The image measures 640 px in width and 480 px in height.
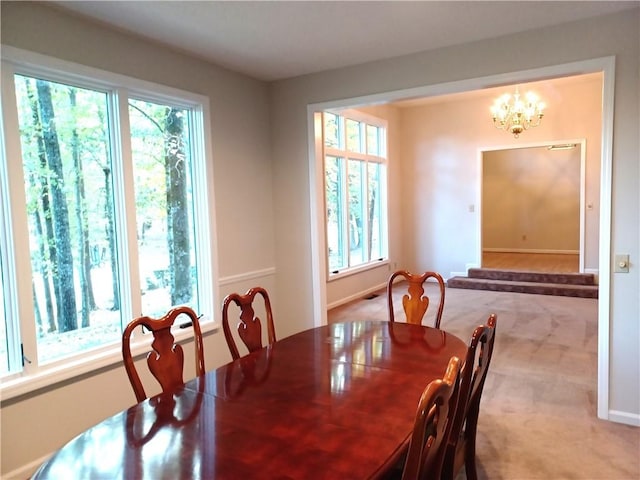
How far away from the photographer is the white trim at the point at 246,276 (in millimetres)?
3744

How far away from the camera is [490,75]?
124 inches

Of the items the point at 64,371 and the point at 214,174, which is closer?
the point at 64,371

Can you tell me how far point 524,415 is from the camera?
2.95 metres

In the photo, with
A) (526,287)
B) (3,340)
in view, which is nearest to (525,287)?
(526,287)

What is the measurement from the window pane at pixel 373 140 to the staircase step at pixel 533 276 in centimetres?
259

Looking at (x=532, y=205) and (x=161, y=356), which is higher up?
(x=532, y=205)

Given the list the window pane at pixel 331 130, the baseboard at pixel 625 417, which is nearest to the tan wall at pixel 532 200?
the window pane at pixel 331 130

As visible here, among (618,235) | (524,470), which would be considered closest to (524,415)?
(524,470)

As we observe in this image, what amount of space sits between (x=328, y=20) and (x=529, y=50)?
145 cm

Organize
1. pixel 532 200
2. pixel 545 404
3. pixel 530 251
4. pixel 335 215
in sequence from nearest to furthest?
pixel 545 404, pixel 335 215, pixel 532 200, pixel 530 251

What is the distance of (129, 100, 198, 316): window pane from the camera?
3.14 m

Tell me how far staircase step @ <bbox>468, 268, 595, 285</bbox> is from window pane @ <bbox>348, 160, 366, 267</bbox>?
2039mm

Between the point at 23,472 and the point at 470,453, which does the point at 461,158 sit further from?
the point at 23,472

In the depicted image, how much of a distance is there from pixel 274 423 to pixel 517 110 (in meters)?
5.85
